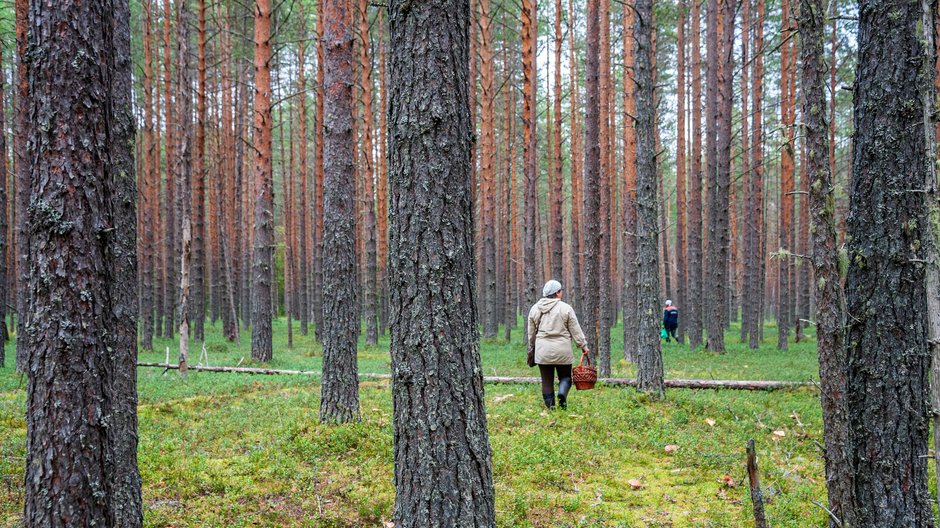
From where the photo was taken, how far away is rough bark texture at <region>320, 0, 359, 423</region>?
7375mm

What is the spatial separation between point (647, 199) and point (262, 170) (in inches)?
361

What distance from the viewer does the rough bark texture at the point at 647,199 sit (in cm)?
905

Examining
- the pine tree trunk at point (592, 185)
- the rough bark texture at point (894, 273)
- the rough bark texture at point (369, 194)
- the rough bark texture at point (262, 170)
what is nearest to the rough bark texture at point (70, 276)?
the rough bark texture at point (894, 273)

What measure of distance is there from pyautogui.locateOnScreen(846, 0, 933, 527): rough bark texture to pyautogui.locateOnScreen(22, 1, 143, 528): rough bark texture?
501 cm

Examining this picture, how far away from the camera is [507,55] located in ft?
94.9

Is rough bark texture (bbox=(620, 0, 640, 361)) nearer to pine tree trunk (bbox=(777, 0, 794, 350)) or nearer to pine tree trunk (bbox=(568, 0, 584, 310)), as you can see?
pine tree trunk (bbox=(568, 0, 584, 310))

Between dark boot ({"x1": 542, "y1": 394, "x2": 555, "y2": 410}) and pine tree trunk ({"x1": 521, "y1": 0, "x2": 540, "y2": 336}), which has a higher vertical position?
pine tree trunk ({"x1": 521, "y1": 0, "x2": 540, "y2": 336})

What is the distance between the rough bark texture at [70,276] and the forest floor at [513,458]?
5.62 feet

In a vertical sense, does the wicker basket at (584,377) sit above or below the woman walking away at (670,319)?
above

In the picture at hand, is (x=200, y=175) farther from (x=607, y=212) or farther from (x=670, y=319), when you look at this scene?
(x=670, y=319)

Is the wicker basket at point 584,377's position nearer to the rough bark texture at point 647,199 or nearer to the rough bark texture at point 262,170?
the rough bark texture at point 647,199

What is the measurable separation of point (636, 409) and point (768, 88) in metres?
26.7

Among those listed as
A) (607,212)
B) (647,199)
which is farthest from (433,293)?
(607,212)

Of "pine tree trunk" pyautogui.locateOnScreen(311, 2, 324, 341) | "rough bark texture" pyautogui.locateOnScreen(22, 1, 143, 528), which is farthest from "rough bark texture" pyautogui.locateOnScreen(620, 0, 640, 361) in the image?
"rough bark texture" pyautogui.locateOnScreen(22, 1, 143, 528)
